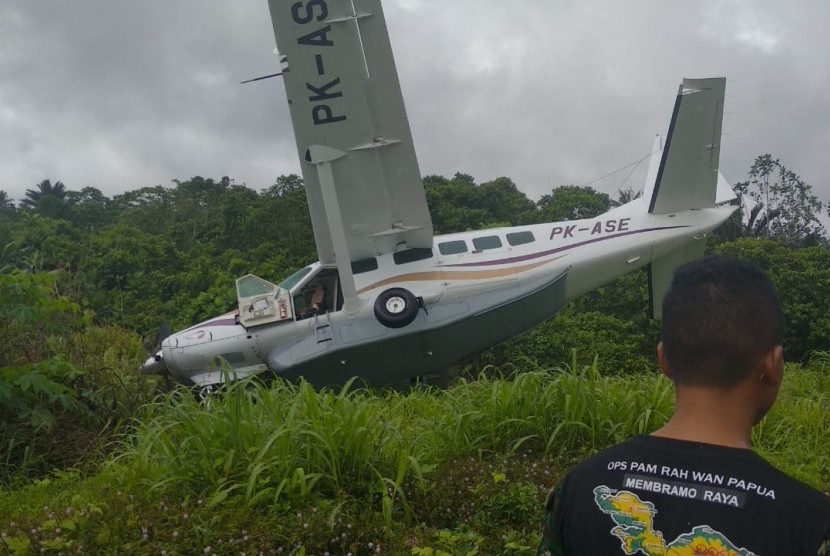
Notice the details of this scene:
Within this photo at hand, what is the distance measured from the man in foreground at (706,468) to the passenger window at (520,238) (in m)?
9.09

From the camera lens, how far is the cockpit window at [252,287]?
10280mm

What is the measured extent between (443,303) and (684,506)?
347 inches

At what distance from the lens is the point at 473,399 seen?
17.9 ft

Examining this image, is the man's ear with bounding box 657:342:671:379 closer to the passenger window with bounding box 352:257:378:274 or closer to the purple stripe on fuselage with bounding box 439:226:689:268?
the purple stripe on fuselage with bounding box 439:226:689:268

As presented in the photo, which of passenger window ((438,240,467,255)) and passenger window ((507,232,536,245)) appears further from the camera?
passenger window ((507,232,536,245))

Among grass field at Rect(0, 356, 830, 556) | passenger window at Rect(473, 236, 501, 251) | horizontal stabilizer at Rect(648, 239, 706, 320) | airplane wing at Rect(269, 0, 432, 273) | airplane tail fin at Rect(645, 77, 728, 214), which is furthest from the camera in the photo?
horizontal stabilizer at Rect(648, 239, 706, 320)

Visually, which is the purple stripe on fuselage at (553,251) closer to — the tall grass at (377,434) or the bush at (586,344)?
the bush at (586,344)

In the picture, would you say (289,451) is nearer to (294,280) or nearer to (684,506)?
(684,506)

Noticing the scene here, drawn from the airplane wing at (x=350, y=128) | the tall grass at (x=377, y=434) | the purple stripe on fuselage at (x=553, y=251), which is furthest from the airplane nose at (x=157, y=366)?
the tall grass at (x=377, y=434)

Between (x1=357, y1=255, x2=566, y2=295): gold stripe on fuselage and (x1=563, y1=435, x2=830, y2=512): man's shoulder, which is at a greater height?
(x1=357, y1=255, x2=566, y2=295): gold stripe on fuselage

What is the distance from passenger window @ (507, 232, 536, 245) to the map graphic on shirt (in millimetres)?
9475

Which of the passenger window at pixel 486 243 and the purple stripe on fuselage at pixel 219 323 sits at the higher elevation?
the passenger window at pixel 486 243

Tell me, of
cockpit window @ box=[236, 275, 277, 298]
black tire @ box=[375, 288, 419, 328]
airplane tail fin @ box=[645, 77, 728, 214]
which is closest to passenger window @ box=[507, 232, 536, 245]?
black tire @ box=[375, 288, 419, 328]

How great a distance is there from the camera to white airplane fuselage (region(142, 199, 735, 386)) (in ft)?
32.3
